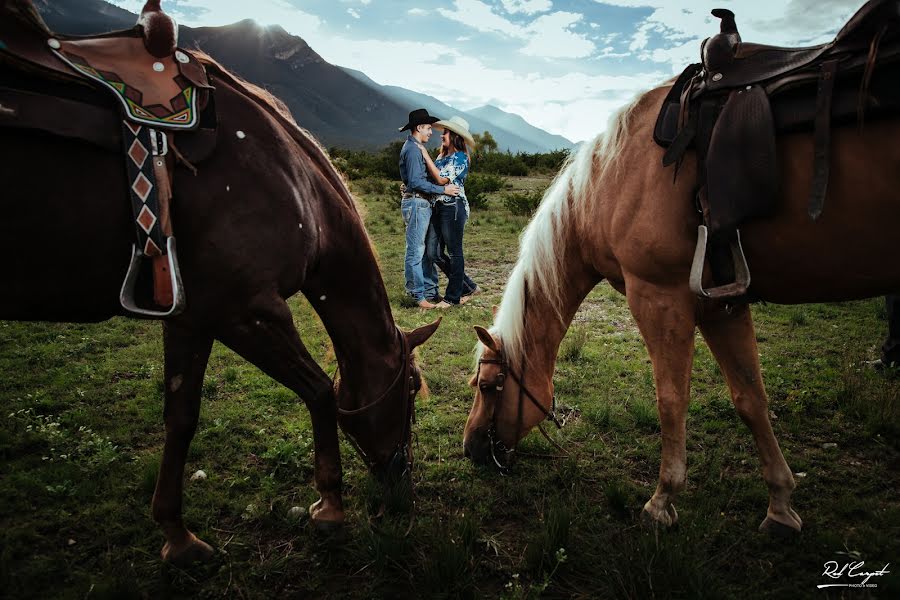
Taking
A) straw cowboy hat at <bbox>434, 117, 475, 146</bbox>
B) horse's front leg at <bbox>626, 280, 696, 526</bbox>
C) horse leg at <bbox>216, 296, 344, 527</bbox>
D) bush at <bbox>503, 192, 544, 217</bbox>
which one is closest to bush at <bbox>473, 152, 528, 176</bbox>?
bush at <bbox>503, 192, 544, 217</bbox>

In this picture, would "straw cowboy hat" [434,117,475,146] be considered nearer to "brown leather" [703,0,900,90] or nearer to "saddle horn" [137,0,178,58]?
"brown leather" [703,0,900,90]

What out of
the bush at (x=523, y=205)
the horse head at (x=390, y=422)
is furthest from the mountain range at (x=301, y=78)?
the horse head at (x=390, y=422)

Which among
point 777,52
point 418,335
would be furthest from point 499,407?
point 777,52

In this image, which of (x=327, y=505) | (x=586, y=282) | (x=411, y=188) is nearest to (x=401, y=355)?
(x=327, y=505)

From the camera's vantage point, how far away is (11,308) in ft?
5.59

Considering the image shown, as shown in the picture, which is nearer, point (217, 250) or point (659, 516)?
point (217, 250)

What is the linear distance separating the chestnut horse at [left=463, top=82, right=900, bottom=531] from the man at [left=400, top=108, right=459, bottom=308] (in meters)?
3.79

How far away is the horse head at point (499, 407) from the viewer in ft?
9.96

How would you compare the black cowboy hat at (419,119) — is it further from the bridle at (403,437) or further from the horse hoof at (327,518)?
the horse hoof at (327,518)

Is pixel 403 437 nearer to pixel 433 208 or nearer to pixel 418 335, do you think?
pixel 418 335

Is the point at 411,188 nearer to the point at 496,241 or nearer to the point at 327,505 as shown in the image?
the point at 496,241

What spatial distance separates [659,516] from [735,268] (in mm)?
1408

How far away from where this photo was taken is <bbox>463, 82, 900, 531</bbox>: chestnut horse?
193 cm

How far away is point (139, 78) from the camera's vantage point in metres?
1.79
